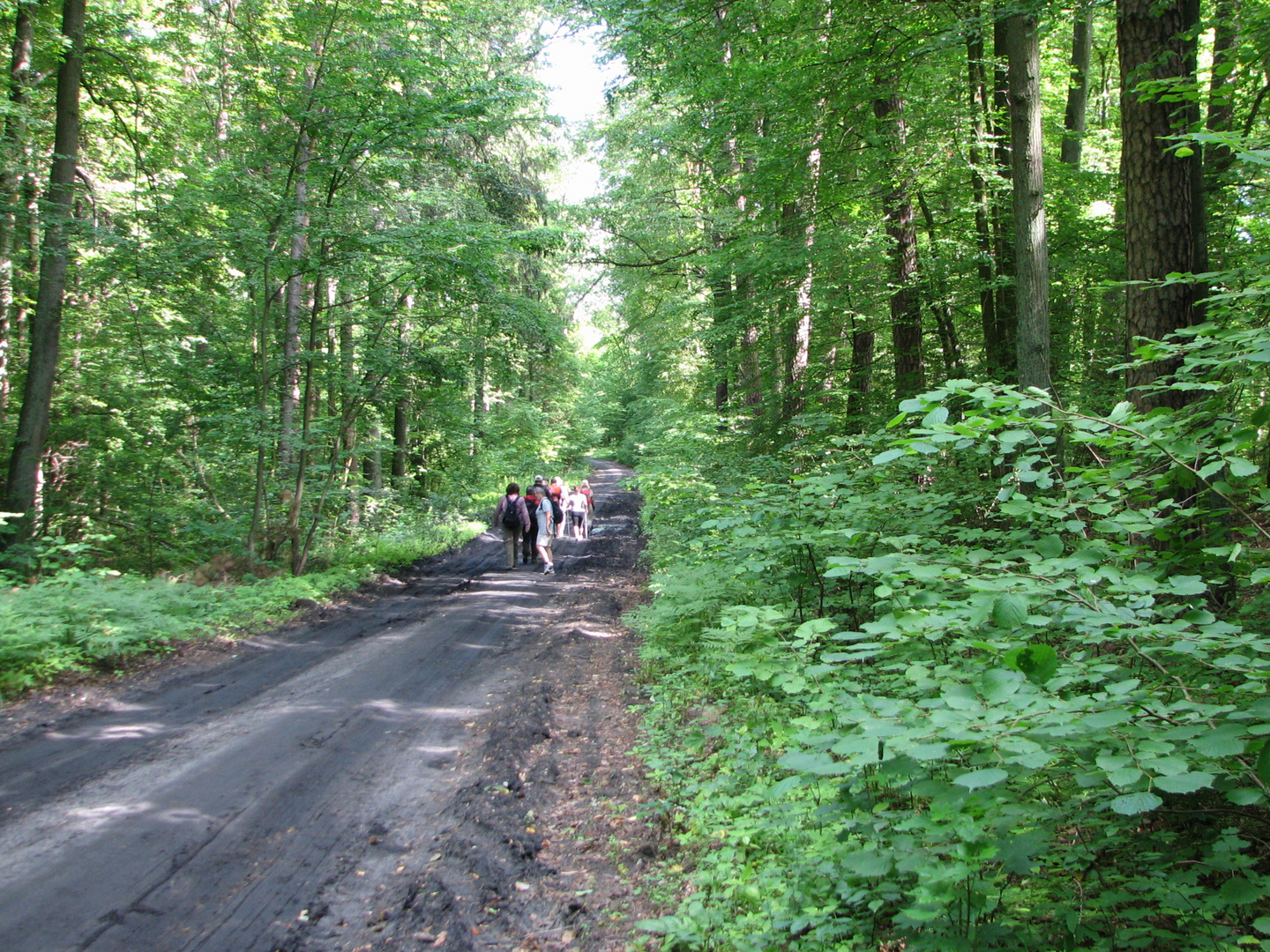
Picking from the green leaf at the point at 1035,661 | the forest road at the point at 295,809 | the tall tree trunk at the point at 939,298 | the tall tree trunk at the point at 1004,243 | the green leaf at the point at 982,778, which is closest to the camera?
the green leaf at the point at 982,778

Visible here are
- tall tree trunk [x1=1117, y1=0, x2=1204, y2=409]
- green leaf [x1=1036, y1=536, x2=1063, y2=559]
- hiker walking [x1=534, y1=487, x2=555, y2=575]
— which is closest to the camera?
green leaf [x1=1036, y1=536, x2=1063, y2=559]

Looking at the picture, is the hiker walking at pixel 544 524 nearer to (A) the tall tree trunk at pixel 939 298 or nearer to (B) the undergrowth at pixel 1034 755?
(A) the tall tree trunk at pixel 939 298

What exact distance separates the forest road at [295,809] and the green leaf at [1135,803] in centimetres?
272

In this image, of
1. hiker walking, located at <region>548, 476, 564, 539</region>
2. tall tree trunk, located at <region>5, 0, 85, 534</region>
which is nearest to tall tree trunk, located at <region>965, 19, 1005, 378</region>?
hiker walking, located at <region>548, 476, 564, 539</region>

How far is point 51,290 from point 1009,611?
13.8 m

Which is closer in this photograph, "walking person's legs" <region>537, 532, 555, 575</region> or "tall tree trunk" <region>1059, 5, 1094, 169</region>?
"tall tree trunk" <region>1059, 5, 1094, 169</region>

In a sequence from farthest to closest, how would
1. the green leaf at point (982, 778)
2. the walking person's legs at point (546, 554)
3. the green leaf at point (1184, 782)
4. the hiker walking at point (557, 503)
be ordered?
1. the hiker walking at point (557, 503)
2. the walking person's legs at point (546, 554)
3. the green leaf at point (982, 778)
4. the green leaf at point (1184, 782)

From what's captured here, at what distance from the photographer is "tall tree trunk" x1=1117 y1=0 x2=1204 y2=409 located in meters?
5.50

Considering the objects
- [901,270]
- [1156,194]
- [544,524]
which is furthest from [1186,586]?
[544,524]

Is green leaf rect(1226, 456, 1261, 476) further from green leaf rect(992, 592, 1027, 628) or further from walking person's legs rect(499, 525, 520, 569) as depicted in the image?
walking person's legs rect(499, 525, 520, 569)

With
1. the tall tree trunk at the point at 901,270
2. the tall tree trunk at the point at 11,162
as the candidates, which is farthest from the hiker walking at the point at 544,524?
the tall tree trunk at the point at 11,162

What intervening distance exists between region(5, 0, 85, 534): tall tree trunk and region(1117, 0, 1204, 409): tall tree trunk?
13291 millimetres

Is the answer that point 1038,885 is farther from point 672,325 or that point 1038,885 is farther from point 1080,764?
point 672,325

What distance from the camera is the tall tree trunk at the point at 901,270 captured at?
905 centimetres
